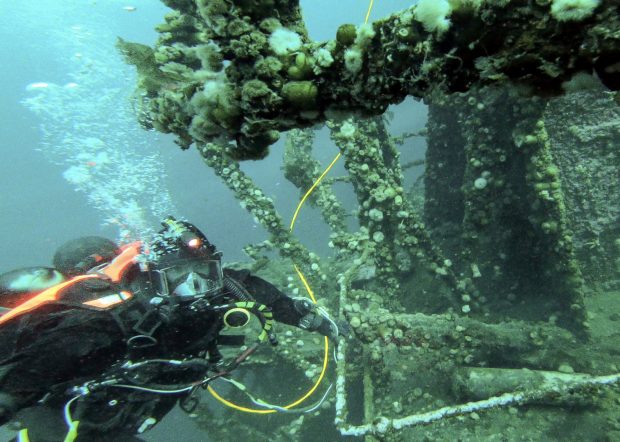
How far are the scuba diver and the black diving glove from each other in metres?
0.64

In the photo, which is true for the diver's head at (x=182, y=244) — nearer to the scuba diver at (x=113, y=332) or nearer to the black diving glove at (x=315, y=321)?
the scuba diver at (x=113, y=332)

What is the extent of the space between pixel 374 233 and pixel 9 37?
219 ft

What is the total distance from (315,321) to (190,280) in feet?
5.61

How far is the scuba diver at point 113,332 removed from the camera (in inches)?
104

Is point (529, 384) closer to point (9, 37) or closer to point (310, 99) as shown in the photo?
point (310, 99)

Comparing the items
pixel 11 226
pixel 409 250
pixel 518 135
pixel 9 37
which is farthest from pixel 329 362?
pixel 9 37

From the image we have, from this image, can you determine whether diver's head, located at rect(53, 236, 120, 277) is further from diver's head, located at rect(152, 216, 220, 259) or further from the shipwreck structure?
the shipwreck structure

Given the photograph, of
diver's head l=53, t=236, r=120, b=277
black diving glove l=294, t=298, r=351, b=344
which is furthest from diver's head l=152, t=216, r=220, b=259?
black diving glove l=294, t=298, r=351, b=344

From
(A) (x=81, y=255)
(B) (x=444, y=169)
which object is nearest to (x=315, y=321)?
(A) (x=81, y=255)

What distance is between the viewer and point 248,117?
5.21 ft

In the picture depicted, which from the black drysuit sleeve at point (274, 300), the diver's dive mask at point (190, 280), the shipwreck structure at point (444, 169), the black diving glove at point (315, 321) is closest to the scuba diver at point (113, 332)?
the diver's dive mask at point (190, 280)

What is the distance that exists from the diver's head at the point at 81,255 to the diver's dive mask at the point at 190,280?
94cm

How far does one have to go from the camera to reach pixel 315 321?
4523mm

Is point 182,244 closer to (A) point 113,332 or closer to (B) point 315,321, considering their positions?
(A) point 113,332
